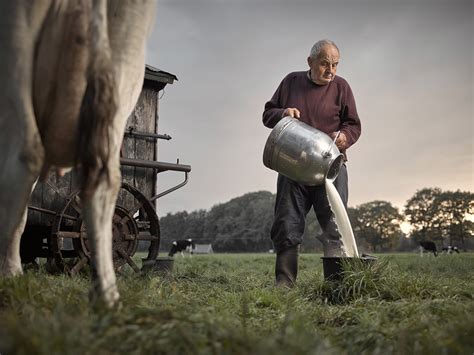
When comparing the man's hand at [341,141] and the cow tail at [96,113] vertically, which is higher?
the man's hand at [341,141]

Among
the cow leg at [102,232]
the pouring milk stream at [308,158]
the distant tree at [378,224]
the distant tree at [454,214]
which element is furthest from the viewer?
the distant tree at [378,224]

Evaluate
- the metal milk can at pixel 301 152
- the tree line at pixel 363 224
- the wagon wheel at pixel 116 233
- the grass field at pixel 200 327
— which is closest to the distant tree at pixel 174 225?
the tree line at pixel 363 224

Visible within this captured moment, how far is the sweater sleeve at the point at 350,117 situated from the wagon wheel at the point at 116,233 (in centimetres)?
296

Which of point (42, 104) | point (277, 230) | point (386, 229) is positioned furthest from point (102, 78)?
point (386, 229)

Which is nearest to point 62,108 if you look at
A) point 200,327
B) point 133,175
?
point 200,327

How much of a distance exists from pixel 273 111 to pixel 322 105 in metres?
0.57

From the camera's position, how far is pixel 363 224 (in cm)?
7419

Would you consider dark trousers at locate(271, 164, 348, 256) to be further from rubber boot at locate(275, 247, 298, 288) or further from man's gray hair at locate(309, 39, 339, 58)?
man's gray hair at locate(309, 39, 339, 58)

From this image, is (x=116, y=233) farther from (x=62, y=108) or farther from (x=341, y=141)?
(x=62, y=108)

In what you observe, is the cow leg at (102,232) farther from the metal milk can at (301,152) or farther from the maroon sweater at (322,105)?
the maroon sweater at (322,105)

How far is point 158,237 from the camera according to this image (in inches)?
281

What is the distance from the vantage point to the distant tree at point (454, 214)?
5828 centimetres

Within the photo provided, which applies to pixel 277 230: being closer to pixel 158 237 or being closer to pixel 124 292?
pixel 158 237

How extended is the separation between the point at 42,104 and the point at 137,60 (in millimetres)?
554
